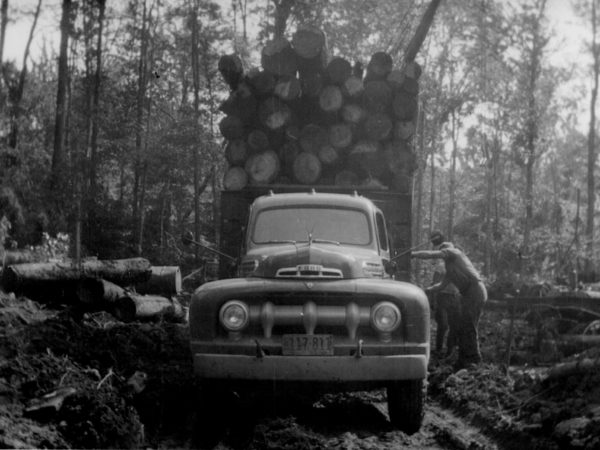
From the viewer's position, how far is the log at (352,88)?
509 inches

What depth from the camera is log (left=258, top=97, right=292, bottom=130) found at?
→ 1248 centimetres

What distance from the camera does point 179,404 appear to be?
7.70 m

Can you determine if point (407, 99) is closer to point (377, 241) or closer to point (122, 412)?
point (377, 241)

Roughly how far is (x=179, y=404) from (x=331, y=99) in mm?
6547

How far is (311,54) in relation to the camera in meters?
13.2

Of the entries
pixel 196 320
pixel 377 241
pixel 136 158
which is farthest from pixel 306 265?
pixel 136 158

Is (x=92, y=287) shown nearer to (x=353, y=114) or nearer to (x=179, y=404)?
(x=179, y=404)

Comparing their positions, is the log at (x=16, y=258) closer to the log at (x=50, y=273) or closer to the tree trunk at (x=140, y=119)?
the log at (x=50, y=273)

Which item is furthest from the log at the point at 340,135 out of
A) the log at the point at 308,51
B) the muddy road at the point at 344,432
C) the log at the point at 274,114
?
the muddy road at the point at 344,432

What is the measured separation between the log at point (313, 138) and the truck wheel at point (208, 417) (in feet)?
19.7

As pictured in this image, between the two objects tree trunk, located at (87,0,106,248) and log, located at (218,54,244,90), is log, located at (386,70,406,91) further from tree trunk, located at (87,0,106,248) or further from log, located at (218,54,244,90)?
tree trunk, located at (87,0,106,248)

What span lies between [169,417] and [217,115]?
2753 cm

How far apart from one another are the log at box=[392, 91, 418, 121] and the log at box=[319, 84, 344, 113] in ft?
2.95

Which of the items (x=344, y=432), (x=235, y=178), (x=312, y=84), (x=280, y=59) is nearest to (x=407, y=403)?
(x=344, y=432)
